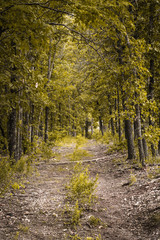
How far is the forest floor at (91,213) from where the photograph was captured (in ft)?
11.9

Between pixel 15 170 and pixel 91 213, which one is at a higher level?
pixel 15 170

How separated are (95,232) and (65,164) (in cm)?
702

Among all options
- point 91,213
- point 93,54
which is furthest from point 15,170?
point 93,54

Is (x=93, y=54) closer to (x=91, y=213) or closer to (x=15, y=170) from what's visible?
(x=15, y=170)

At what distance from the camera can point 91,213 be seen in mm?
4523

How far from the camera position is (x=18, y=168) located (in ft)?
24.3

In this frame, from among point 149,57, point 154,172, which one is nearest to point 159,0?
point 149,57

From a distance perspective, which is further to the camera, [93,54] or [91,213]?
[93,54]

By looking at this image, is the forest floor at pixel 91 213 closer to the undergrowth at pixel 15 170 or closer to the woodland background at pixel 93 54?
the undergrowth at pixel 15 170

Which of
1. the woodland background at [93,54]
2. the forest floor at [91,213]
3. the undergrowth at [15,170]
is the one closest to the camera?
the woodland background at [93,54]

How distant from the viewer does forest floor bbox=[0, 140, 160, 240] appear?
3627 millimetres

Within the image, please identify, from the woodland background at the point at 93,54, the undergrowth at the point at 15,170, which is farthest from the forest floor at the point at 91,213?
the woodland background at the point at 93,54

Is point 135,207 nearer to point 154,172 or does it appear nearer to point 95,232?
point 95,232

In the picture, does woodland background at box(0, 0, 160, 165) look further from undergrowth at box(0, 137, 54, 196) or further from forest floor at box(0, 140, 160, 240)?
forest floor at box(0, 140, 160, 240)
